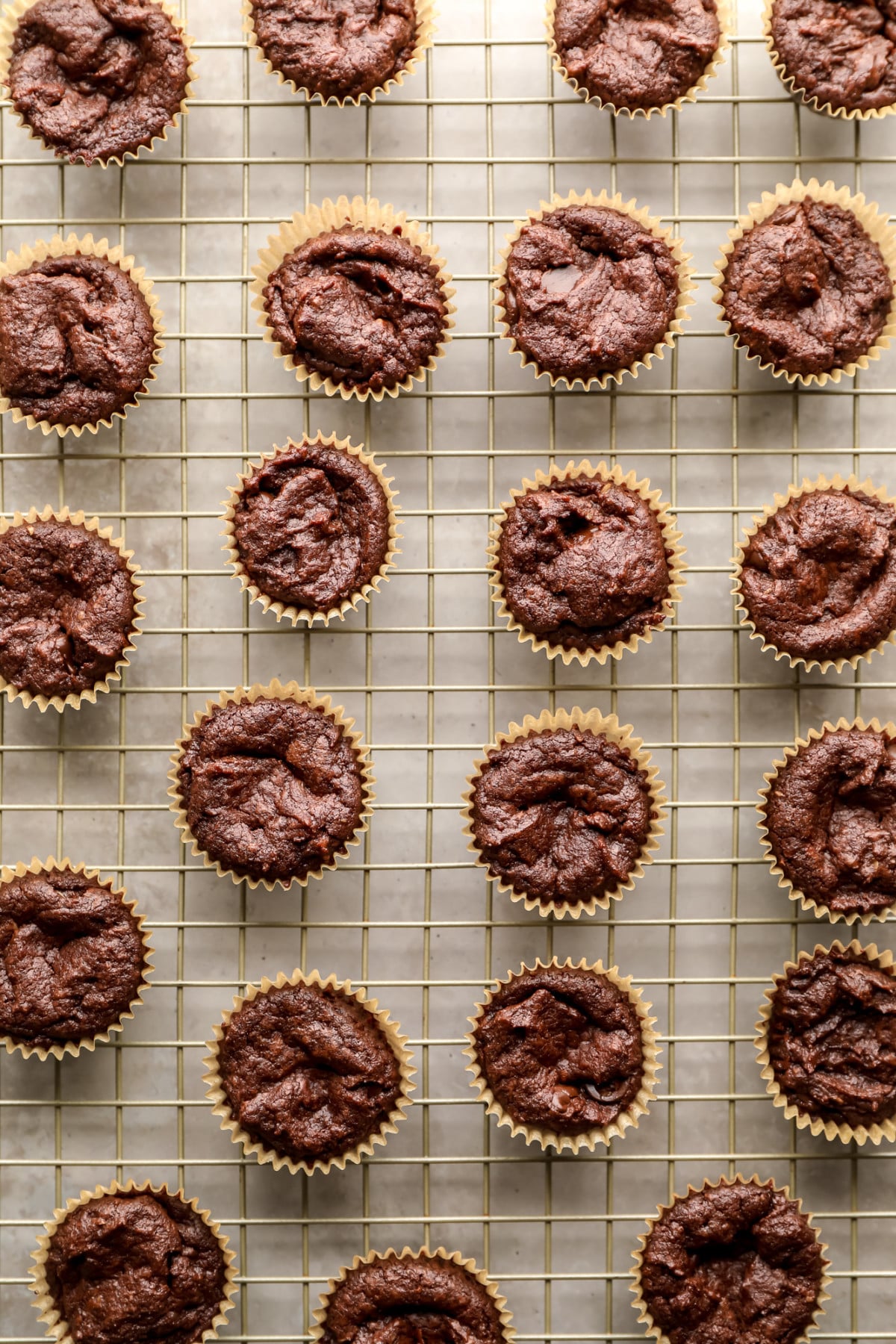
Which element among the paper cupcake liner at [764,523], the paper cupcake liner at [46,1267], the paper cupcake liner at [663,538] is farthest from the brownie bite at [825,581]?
the paper cupcake liner at [46,1267]

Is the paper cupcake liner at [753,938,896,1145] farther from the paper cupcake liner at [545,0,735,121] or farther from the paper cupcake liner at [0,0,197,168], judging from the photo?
the paper cupcake liner at [0,0,197,168]

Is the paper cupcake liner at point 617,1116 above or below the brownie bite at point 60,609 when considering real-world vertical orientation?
below

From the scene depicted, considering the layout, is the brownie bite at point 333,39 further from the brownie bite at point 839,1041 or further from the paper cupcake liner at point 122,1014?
the brownie bite at point 839,1041

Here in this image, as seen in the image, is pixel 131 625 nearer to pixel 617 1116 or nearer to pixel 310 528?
pixel 310 528

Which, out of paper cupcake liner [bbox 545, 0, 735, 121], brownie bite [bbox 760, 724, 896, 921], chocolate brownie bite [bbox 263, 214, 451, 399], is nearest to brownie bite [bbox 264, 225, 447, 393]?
chocolate brownie bite [bbox 263, 214, 451, 399]

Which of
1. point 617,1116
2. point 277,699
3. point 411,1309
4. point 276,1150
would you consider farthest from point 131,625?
point 411,1309
